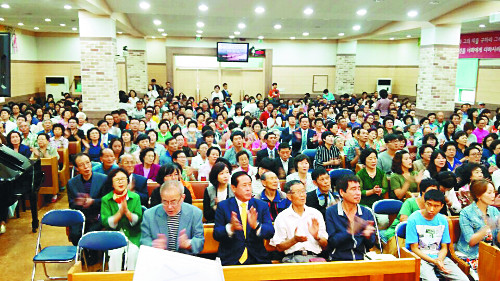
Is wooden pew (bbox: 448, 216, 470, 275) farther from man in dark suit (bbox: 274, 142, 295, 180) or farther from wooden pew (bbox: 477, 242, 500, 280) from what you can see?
man in dark suit (bbox: 274, 142, 295, 180)

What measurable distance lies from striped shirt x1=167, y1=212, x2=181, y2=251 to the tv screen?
15266 millimetres

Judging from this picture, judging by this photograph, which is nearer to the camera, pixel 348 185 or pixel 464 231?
pixel 348 185

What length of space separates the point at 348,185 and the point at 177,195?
5.12 ft

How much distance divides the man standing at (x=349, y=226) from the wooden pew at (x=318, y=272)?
484 mm

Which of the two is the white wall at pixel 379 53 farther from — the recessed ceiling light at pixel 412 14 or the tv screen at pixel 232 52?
the recessed ceiling light at pixel 412 14

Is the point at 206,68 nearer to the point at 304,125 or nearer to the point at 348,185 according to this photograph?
the point at 304,125

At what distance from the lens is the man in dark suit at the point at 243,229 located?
11.8 feet

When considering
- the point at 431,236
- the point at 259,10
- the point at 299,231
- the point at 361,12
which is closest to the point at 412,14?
the point at 361,12

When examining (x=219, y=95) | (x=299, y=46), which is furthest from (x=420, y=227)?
(x=299, y=46)

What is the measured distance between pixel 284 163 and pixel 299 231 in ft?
7.84

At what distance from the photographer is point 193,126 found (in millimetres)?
8609

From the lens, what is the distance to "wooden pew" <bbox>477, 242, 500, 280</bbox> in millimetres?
3340

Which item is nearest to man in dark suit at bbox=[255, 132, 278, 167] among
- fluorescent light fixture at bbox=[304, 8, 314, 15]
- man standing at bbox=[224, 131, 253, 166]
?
man standing at bbox=[224, 131, 253, 166]

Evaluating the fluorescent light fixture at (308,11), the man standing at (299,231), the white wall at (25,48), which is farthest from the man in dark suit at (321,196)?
the white wall at (25,48)
